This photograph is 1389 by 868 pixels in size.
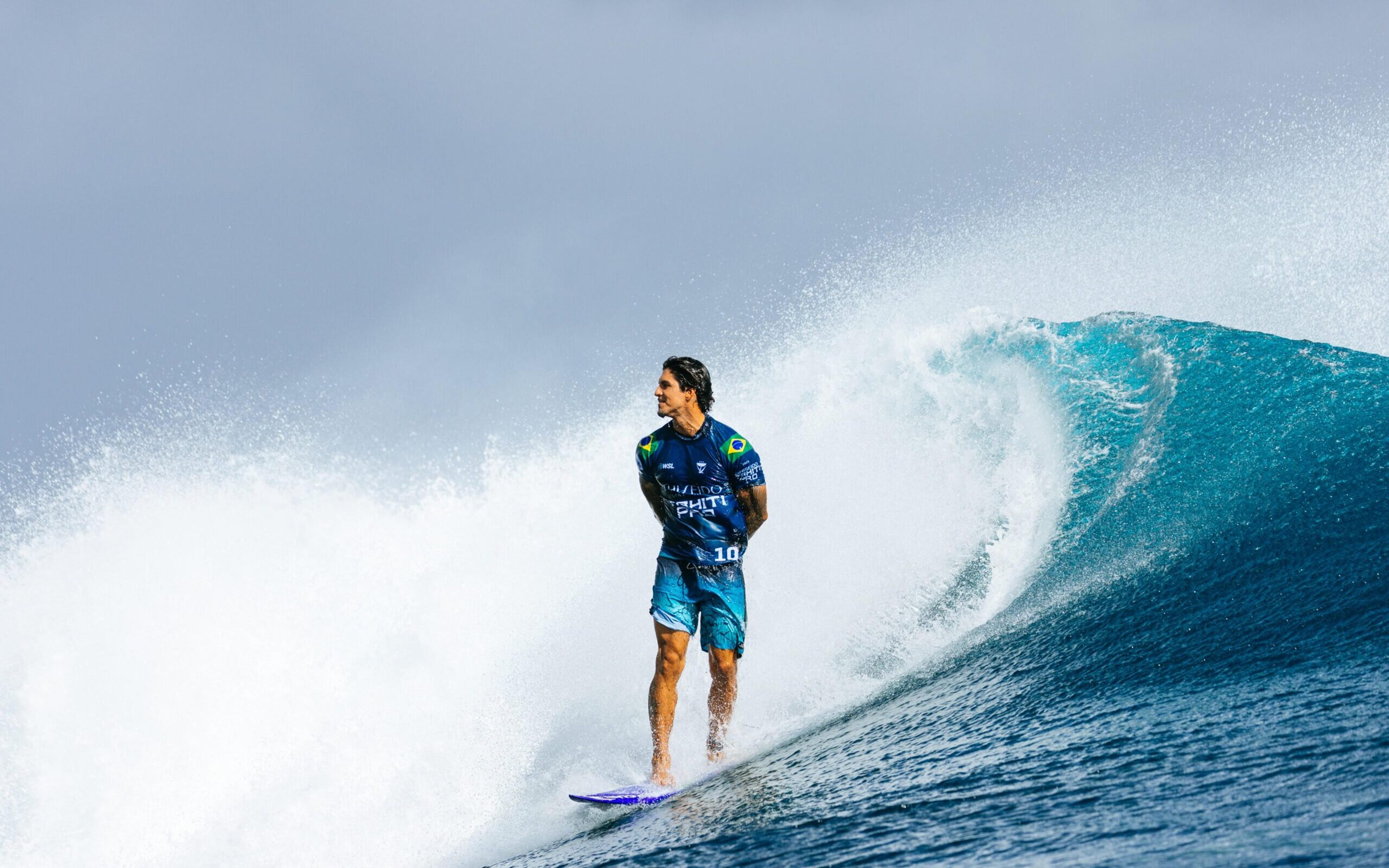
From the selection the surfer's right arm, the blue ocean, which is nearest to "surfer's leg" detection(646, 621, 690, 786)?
the blue ocean

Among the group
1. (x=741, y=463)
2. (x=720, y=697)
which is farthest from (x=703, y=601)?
(x=741, y=463)

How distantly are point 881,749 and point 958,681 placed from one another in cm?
99

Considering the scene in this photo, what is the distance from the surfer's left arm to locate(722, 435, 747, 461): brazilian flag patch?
0.16 m

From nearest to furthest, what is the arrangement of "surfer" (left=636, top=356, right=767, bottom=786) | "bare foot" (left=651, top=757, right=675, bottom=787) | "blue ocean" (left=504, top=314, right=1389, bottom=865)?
"blue ocean" (left=504, top=314, right=1389, bottom=865) < "bare foot" (left=651, top=757, right=675, bottom=787) < "surfer" (left=636, top=356, right=767, bottom=786)

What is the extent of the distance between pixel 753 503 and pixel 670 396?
661mm

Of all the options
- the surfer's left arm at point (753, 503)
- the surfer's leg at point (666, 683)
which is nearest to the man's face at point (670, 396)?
the surfer's left arm at point (753, 503)

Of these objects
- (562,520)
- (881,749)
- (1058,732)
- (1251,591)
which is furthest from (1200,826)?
(562,520)

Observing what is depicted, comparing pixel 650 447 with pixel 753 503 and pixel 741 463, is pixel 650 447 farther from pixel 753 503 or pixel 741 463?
pixel 753 503

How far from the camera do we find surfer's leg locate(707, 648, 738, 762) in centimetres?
470

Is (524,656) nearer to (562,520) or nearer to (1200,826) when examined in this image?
(562,520)

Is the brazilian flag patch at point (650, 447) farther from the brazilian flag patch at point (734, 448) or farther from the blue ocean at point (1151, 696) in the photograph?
the blue ocean at point (1151, 696)

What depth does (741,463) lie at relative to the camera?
4625mm

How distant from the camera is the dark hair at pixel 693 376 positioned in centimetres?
451

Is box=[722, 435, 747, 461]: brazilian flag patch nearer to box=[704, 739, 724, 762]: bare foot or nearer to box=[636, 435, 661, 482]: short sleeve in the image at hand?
box=[636, 435, 661, 482]: short sleeve
